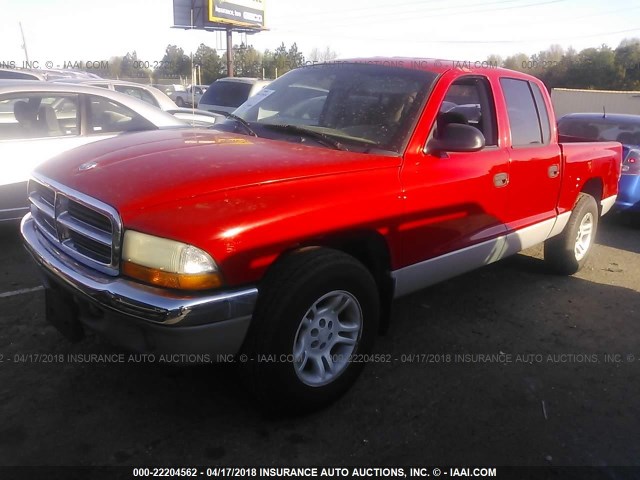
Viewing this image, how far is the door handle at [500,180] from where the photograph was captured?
387cm

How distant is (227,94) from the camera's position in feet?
40.2

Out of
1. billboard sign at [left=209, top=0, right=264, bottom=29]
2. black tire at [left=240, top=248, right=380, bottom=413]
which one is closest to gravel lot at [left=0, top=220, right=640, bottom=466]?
black tire at [left=240, top=248, right=380, bottom=413]

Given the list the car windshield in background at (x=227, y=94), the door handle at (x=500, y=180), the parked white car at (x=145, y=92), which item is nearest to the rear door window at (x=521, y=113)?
the door handle at (x=500, y=180)

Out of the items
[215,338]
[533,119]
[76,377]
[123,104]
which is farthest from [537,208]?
[123,104]

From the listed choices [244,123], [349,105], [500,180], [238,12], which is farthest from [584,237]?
[238,12]

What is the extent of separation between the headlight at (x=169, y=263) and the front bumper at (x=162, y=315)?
5 centimetres

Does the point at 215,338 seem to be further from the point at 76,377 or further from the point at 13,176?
the point at 13,176

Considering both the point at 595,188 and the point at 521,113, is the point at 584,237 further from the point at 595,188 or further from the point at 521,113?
the point at 521,113

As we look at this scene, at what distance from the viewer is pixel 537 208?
447 centimetres

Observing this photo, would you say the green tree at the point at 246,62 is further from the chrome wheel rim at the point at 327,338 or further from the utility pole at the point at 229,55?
the chrome wheel rim at the point at 327,338

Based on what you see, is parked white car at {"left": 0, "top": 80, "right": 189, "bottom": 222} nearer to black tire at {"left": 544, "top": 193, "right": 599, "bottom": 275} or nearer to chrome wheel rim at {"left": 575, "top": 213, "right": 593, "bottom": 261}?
black tire at {"left": 544, "top": 193, "right": 599, "bottom": 275}

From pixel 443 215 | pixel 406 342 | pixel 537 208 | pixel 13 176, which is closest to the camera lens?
pixel 443 215

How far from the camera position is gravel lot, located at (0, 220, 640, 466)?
8.81 ft

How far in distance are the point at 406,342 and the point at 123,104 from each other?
407 cm
